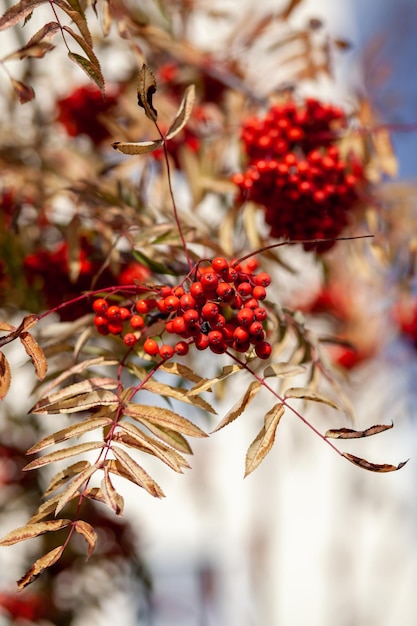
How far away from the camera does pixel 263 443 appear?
83 cm

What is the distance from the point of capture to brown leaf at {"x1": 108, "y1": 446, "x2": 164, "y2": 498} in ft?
2.56

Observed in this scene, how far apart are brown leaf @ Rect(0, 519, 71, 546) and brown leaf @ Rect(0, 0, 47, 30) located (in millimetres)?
569

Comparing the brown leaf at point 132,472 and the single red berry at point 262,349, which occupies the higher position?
the single red berry at point 262,349

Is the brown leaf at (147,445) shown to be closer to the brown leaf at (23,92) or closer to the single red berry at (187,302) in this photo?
the single red berry at (187,302)

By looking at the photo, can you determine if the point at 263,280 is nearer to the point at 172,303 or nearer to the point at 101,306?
the point at 172,303

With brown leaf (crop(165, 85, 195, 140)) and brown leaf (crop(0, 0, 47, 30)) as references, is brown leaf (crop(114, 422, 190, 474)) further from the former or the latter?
brown leaf (crop(0, 0, 47, 30))

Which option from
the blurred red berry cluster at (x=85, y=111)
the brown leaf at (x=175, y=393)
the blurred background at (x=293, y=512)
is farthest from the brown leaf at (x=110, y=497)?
the blurred red berry cluster at (x=85, y=111)

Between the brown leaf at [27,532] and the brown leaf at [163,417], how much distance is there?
0.50 ft

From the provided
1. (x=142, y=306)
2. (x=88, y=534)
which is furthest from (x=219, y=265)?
(x=88, y=534)

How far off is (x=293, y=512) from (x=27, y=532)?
4055mm

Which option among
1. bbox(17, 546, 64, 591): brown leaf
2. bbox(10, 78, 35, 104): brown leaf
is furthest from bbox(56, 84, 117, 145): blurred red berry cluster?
bbox(17, 546, 64, 591): brown leaf

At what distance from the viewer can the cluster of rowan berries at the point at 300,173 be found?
4.25 ft

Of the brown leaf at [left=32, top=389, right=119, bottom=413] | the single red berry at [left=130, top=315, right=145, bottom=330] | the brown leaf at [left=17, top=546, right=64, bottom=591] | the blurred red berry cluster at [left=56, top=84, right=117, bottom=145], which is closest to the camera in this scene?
the brown leaf at [left=17, top=546, right=64, bottom=591]

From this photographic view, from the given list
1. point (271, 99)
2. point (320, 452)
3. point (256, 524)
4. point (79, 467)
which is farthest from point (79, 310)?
→ point (320, 452)
